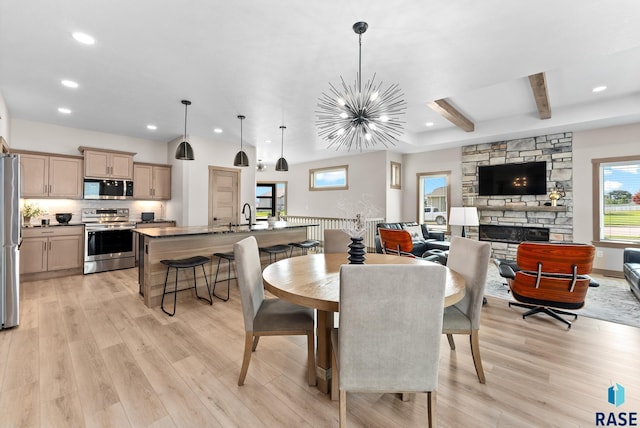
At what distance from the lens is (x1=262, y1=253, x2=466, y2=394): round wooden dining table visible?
1548mm

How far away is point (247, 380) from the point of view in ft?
6.52

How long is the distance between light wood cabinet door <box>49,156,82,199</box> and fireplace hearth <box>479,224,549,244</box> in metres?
8.12

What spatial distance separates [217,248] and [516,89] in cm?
490

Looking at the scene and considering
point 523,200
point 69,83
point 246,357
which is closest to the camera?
point 246,357

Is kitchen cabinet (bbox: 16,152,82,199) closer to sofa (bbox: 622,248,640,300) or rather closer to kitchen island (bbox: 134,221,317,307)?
kitchen island (bbox: 134,221,317,307)

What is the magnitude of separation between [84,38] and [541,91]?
5.18 metres

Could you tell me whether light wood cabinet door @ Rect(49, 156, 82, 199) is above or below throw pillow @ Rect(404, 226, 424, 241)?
above

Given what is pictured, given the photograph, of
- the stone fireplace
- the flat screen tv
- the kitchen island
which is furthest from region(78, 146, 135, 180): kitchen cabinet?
the flat screen tv

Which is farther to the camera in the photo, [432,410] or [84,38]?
[84,38]

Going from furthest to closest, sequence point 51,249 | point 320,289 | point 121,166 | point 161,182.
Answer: point 161,182
point 121,166
point 51,249
point 320,289

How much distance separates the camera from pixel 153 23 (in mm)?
2258

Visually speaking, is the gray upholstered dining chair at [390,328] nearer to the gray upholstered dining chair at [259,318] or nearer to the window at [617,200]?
the gray upholstered dining chair at [259,318]

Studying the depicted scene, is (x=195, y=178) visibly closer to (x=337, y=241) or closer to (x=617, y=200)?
(x=337, y=241)

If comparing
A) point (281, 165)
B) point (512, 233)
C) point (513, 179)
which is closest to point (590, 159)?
point (513, 179)
